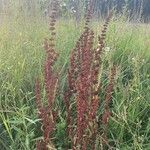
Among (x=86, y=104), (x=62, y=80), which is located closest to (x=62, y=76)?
(x=62, y=80)

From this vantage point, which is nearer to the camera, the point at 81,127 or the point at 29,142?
the point at 81,127

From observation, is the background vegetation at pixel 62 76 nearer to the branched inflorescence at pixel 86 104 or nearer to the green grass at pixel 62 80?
the green grass at pixel 62 80

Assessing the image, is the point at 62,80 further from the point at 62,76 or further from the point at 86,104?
the point at 86,104

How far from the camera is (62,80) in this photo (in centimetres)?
346

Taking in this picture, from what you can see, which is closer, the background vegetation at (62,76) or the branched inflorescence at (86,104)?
the branched inflorescence at (86,104)

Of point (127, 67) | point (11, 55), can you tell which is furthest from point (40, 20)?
point (127, 67)

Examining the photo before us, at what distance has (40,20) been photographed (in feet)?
15.2

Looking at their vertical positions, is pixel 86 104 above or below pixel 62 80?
above

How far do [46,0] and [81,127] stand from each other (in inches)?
142

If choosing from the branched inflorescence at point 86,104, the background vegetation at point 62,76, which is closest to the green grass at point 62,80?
the background vegetation at point 62,76

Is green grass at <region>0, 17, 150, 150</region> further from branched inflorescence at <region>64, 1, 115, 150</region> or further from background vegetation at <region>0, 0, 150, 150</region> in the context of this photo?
branched inflorescence at <region>64, 1, 115, 150</region>

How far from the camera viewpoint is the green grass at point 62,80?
2896 millimetres

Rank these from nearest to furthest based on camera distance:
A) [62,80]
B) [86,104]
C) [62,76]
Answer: [86,104], [62,80], [62,76]

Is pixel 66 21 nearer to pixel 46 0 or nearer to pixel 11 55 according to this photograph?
pixel 46 0
